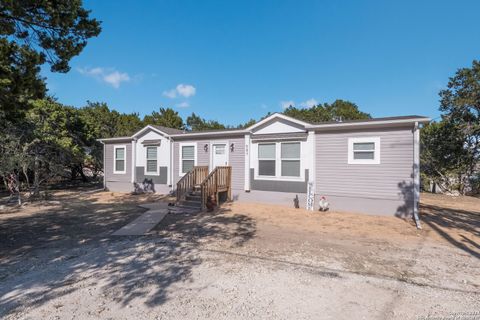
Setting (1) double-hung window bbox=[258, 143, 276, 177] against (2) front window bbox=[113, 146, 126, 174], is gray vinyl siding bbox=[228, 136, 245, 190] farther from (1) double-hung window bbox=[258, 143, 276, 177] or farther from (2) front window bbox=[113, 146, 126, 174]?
(2) front window bbox=[113, 146, 126, 174]

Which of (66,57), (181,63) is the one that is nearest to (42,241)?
(66,57)

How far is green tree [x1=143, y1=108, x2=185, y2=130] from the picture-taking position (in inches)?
1097

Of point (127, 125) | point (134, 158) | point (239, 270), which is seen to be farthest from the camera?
point (127, 125)

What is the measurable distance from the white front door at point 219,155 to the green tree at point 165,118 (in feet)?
57.4

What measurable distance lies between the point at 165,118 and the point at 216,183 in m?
20.2

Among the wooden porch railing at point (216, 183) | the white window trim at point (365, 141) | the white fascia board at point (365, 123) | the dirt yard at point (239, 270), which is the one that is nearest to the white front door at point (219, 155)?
the wooden porch railing at point (216, 183)

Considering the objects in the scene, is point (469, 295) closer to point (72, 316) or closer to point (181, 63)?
point (72, 316)

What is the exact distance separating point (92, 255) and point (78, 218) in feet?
12.9

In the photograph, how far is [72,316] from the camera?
2705 mm

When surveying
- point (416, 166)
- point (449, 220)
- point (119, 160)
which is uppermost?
point (119, 160)

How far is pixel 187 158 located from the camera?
12453 millimetres

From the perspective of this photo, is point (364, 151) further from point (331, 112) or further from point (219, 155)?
point (331, 112)

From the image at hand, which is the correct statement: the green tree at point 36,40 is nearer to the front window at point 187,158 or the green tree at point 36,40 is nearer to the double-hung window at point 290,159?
the front window at point 187,158

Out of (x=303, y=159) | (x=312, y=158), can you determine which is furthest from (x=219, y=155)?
(x=312, y=158)
